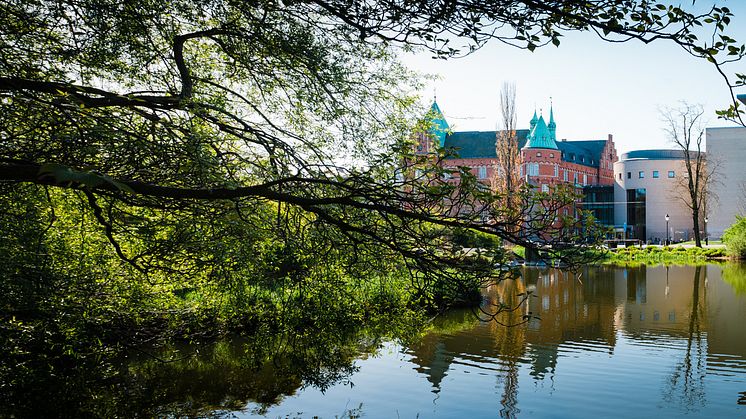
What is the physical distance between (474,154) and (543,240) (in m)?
65.6

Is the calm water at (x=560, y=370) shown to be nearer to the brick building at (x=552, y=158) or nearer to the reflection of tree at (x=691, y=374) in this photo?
the reflection of tree at (x=691, y=374)

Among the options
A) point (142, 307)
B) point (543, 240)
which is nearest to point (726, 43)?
point (543, 240)

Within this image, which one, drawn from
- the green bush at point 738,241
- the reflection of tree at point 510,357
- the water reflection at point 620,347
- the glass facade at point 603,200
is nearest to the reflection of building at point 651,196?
the glass facade at point 603,200

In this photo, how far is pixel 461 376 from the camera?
1001 cm

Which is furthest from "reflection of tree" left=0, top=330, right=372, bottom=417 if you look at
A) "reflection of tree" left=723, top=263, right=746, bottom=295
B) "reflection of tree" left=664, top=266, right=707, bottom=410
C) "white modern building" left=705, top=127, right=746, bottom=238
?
"white modern building" left=705, top=127, right=746, bottom=238

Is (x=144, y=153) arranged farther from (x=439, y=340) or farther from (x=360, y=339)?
(x=439, y=340)

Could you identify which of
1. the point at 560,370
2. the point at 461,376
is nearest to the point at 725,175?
the point at 560,370

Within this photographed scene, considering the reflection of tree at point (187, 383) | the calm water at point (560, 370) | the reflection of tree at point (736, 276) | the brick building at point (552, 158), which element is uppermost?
the brick building at point (552, 158)

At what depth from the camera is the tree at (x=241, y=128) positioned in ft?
12.6

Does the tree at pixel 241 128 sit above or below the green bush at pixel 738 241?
above

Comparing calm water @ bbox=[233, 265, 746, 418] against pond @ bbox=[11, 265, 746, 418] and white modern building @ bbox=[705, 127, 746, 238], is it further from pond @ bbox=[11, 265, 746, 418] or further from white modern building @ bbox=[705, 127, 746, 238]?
white modern building @ bbox=[705, 127, 746, 238]

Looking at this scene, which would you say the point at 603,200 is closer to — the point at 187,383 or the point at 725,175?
the point at 725,175

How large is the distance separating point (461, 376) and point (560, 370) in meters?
1.83

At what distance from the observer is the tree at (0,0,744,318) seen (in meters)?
3.83
